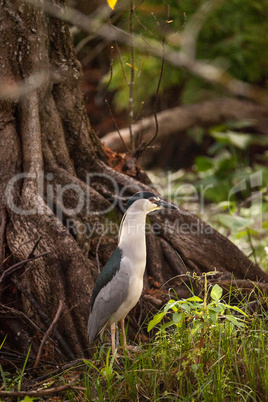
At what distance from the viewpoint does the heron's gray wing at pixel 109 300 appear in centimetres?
330

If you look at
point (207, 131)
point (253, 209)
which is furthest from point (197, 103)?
point (253, 209)

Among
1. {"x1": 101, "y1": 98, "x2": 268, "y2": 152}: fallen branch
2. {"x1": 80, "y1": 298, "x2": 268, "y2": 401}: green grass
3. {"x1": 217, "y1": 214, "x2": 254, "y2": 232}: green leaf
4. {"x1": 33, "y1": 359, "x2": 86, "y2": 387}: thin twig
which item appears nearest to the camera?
{"x1": 80, "y1": 298, "x2": 268, "y2": 401}: green grass

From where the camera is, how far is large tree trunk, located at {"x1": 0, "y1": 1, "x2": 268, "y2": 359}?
144 inches

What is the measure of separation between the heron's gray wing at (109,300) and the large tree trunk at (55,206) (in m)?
0.30

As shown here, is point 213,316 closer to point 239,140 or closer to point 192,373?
point 192,373

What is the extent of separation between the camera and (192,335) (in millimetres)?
2885

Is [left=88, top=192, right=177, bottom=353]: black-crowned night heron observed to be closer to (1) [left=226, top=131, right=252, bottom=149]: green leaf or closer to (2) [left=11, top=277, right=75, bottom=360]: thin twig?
(2) [left=11, top=277, right=75, bottom=360]: thin twig

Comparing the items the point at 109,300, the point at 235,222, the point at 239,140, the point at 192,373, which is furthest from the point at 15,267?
the point at 239,140

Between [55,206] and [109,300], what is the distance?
1.02 m

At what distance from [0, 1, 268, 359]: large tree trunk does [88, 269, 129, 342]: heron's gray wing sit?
302mm

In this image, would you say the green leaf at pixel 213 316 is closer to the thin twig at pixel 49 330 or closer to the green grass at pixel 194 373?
the green grass at pixel 194 373

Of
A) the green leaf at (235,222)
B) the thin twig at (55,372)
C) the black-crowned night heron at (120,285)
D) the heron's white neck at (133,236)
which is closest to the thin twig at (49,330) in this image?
the thin twig at (55,372)

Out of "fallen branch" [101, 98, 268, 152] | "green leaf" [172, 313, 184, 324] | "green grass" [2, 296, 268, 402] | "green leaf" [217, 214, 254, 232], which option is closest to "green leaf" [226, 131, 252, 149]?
"fallen branch" [101, 98, 268, 152]

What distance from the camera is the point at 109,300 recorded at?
10.8 ft
